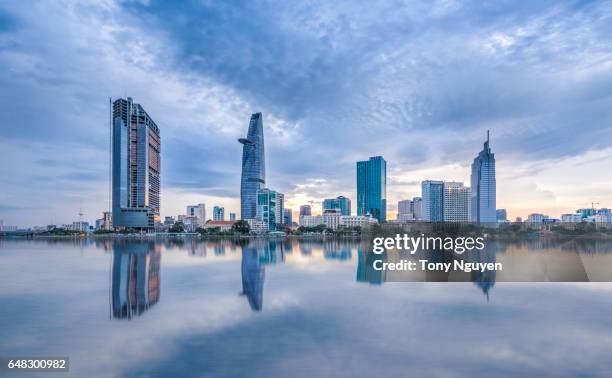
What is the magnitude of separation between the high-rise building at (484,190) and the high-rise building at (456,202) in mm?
2831

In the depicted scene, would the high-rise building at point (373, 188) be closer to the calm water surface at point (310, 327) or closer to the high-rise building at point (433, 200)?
the high-rise building at point (433, 200)

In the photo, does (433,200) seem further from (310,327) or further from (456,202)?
(310,327)

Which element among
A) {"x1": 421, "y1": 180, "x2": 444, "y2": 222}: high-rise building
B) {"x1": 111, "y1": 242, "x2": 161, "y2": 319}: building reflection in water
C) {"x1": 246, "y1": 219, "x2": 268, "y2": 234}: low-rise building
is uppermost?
{"x1": 421, "y1": 180, "x2": 444, "y2": 222}: high-rise building

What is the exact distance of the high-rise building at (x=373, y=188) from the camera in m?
186

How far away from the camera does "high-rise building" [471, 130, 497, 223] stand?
14638 centimetres

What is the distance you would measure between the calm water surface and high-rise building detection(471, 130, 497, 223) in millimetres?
137740

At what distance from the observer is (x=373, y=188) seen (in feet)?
616

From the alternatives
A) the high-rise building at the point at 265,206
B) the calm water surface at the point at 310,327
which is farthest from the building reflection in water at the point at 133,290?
the high-rise building at the point at 265,206

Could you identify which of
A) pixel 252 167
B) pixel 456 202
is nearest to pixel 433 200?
pixel 456 202

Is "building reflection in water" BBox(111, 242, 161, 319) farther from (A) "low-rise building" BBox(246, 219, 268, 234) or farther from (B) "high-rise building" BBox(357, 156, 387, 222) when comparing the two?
(B) "high-rise building" BBox(357, 156, 387, 222)

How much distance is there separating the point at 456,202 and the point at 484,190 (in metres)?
12.3

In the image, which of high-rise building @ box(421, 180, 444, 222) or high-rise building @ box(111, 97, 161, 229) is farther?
high-rise building @ box(421, 180, 444, 222)

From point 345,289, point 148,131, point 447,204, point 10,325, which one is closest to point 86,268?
point 10,325

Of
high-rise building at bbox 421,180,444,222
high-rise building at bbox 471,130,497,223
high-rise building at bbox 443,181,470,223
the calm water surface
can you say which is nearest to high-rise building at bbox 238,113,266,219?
high-rise building at bbox 421,180,444,222
